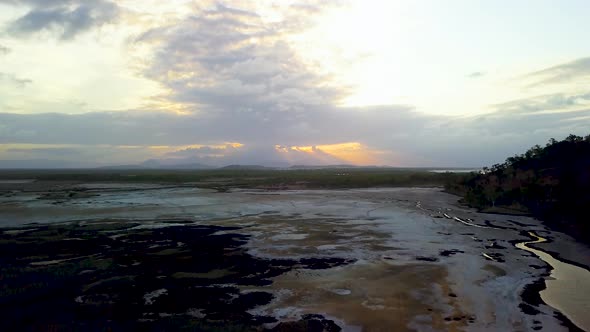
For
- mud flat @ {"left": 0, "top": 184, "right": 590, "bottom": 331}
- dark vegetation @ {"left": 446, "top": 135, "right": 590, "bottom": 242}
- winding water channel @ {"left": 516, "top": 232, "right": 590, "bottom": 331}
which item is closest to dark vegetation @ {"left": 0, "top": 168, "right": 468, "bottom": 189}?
dark vegetation @ {"left": 446, "top": 135, "right": 590, "bottom": 242}

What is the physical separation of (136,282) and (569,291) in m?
16.1

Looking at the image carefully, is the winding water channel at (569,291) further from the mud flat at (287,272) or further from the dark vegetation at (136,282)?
A: the dark vegetation at (136,282)

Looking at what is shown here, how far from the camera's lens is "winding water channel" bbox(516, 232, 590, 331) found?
41.2ft

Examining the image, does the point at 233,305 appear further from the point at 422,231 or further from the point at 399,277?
the point at 422,231

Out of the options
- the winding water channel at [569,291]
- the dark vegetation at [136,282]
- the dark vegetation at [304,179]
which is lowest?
the dark vegetation at [136,282]

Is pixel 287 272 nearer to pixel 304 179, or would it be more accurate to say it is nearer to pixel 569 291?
pixel 569 291

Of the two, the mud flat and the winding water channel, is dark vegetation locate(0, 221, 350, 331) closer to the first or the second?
the mud flat

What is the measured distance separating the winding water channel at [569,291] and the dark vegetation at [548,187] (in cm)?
805

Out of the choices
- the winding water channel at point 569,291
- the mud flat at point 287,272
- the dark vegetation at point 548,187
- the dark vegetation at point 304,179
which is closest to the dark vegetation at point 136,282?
the mud flat at point 287,272

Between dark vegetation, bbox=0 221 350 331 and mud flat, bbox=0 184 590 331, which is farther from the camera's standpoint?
mud flat, bbox=0 184 590 331

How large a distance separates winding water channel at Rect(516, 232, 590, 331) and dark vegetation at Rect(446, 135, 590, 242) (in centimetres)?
805

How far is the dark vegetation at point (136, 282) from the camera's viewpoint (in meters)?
12.1

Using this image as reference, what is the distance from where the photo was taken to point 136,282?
52.7ft

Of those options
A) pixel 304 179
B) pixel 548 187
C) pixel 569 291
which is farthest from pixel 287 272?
pixel 304 179
